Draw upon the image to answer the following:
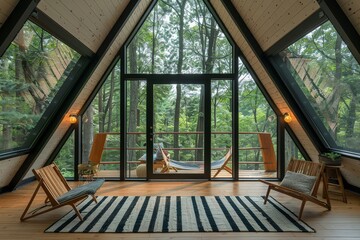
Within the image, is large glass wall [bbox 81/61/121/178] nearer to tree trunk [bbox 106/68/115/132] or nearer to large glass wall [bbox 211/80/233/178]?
tree trunk [bbox 106/68/115/132]

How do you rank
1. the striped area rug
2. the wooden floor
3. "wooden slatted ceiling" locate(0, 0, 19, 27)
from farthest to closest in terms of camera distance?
the striped area rug
the wooden floor
"wooden slatted ceiling" locate(0, 0, 19, 27)

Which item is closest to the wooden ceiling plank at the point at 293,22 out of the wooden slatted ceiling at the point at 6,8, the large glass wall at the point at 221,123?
the large glass wall at the point at 221,123

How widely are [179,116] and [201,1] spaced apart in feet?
7.89

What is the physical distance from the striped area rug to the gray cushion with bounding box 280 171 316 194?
338 millimetres

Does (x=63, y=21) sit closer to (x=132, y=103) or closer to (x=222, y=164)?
(x=132, y=103)

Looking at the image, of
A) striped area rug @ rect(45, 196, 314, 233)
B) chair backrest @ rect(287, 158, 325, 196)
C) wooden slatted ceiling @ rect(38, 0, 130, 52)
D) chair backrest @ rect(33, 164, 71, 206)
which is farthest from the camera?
chair backrest @ rect(287, 158, 325, 196)

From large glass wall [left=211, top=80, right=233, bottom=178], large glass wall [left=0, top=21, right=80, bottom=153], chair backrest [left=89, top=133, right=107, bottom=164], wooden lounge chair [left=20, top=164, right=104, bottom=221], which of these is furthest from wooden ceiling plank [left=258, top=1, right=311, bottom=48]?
chair backrest [left=89, top=133, right=107, bottom=164]

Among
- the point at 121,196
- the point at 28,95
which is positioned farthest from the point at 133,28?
the point at 121,196

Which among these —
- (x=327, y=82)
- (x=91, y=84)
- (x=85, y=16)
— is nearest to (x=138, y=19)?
(x=91, y=84)

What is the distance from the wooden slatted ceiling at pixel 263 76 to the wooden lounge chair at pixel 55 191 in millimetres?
3423

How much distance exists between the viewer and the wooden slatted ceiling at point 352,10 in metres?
2.47

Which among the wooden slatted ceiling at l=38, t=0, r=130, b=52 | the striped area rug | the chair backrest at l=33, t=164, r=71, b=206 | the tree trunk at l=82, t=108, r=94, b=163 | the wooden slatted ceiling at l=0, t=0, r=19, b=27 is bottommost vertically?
the striped area rug

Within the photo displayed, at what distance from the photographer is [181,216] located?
3145mm

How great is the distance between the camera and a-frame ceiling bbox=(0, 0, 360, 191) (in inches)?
118
